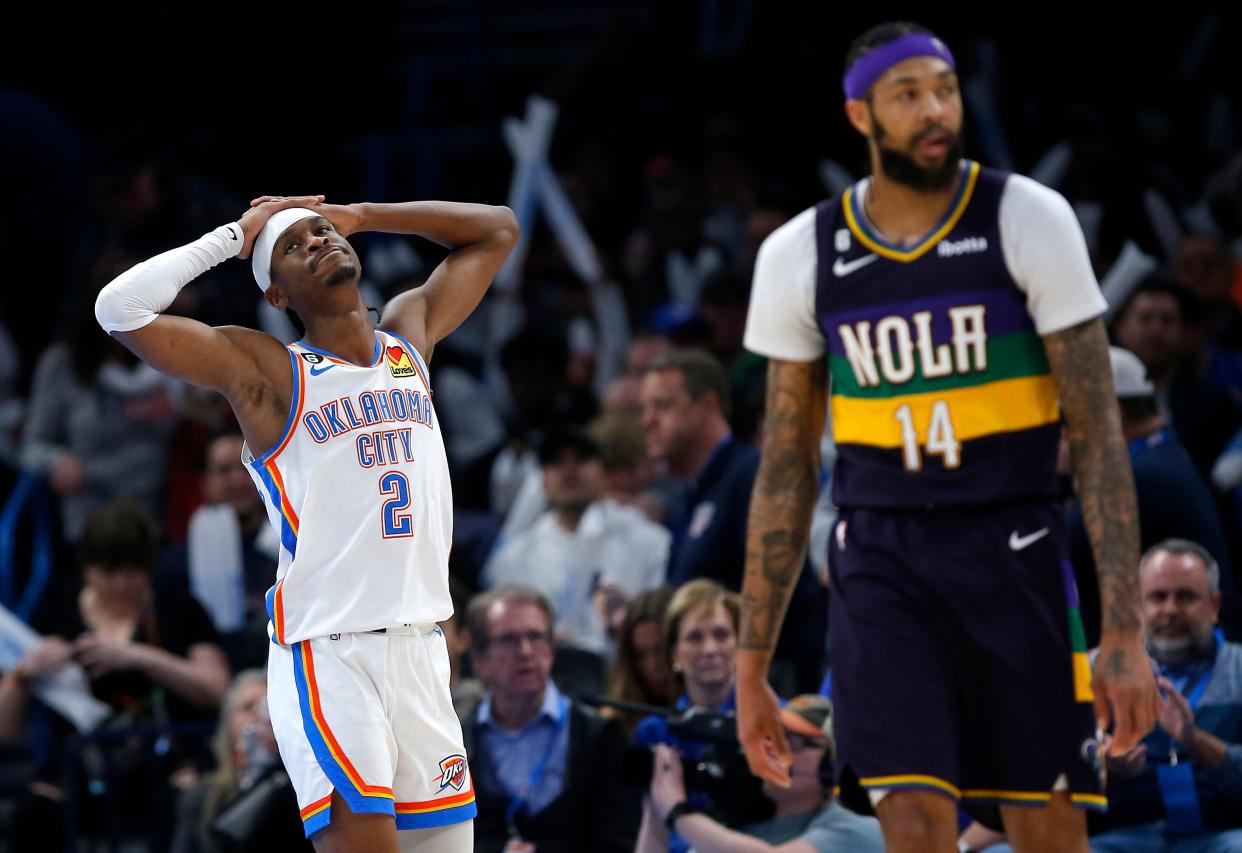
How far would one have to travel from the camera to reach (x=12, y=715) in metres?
8.09

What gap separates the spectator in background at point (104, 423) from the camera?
10.0 m

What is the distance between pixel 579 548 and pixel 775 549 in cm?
397

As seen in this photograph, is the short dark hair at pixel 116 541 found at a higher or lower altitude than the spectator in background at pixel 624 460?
lower

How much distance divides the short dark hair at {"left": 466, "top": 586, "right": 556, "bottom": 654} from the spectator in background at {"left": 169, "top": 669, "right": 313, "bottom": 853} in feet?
2.59

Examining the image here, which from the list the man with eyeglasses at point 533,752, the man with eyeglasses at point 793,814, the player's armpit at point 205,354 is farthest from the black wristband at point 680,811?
the player's armpit at point 205,354

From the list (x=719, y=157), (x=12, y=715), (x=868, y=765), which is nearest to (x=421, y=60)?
(x=719, y=157)

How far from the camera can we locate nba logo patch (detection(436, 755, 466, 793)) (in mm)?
4594

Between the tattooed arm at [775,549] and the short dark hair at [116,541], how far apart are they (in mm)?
4612

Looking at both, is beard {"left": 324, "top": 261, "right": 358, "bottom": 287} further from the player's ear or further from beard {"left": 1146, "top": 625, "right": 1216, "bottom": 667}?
beard {"left": 1146, "top": 625, "right": 1216, "bottom": 667}

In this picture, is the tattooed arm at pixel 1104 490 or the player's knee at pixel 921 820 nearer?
the tattooed arm at pixel 1104 490

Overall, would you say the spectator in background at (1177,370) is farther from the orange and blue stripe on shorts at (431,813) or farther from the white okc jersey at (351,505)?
the orange and blue stripe on shorts at (431,813)

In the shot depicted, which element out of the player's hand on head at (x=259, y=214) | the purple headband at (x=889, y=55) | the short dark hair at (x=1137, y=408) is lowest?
the short dark hair at (x=1137, y=408)

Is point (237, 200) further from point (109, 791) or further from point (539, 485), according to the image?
point (109, 791)

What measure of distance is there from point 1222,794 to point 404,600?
277 centimetres
